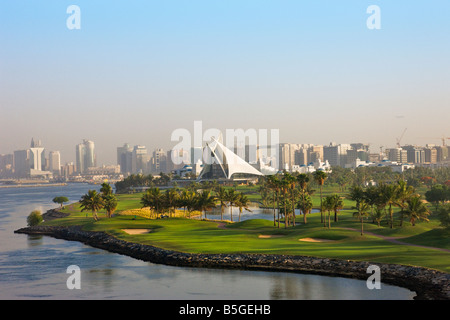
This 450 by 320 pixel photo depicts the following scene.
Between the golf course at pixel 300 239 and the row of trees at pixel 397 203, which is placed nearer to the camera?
the golf course at pixel 300 239

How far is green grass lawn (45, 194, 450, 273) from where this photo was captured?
49.7 m

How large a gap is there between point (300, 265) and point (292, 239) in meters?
15.0

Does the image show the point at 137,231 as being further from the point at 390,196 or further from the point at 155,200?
the point at 390,196

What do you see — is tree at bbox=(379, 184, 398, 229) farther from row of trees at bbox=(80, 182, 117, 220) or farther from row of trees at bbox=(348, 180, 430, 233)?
row of trees at bbox=(80, 182, 117, 220)

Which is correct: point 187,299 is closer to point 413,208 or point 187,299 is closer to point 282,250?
point 282,250

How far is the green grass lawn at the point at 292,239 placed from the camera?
49.7m

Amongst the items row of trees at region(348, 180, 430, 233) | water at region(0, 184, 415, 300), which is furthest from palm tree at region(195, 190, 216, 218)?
water at region(0, 184, 415, 300)

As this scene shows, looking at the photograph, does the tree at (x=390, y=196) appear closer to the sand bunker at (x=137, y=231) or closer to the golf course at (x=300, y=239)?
the golf course at (x=300, y=239)

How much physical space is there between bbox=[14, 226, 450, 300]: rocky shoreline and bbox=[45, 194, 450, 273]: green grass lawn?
150cm

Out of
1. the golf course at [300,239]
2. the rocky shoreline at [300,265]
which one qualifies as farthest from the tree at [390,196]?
the rocky shoreline at [300,265]

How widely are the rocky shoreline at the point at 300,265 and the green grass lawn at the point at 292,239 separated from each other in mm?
1499

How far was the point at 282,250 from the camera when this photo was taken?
Answer: 2194 inches

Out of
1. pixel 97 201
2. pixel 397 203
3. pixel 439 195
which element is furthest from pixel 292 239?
pixel 439 195

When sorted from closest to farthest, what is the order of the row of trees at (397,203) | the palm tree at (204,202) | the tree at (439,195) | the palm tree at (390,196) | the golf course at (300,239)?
the golf course at (300,239) < the row of trees at (397,203) < the palm tree at (390,196) < the palm tree at (204,202) < the tree at (439,195)
